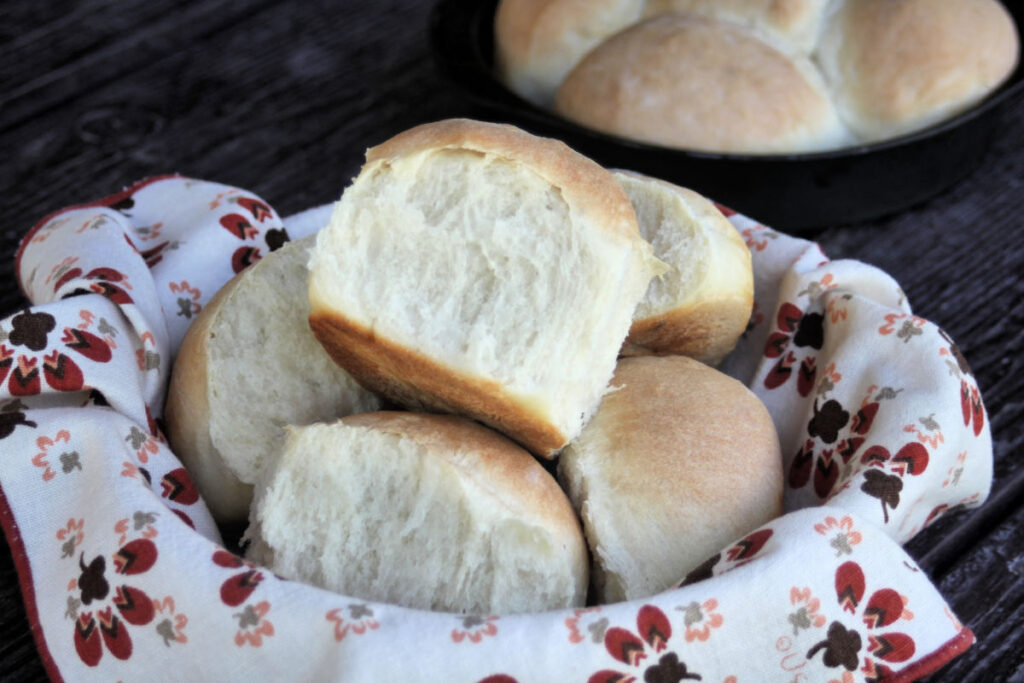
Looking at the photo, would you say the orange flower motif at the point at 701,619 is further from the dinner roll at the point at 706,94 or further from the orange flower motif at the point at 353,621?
the dinner roll at the point at 706,94

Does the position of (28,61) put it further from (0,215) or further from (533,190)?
(533,190)

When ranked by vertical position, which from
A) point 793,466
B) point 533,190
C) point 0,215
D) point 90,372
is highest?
point 533,190

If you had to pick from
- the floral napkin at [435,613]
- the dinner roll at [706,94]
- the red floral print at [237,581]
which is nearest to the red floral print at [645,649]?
the floral napkin at [435,613]

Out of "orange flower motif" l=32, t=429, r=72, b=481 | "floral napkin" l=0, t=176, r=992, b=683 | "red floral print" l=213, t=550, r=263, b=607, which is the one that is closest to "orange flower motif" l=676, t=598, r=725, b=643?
"floral napkin" l=0, t=176, r=992, b=683

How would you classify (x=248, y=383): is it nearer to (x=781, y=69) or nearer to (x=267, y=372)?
(x=267, y=372)

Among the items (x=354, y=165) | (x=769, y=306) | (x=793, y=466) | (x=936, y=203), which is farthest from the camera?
(x=354, y=165)

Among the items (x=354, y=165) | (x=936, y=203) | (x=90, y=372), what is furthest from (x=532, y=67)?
(x=90, y=372)

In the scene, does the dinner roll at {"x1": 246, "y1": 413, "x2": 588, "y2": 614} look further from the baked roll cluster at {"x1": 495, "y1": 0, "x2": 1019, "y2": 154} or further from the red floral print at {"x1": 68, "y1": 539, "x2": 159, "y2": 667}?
the baked roll cluster at {"x1": 495, "y1": 0, "x2": 1019, "y2": 154}
